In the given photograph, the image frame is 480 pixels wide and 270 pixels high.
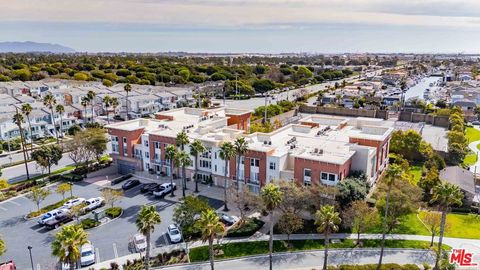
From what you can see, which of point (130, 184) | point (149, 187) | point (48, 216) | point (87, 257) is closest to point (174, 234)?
point (87, 257)

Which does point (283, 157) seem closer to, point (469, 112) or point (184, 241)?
point (184, 241)

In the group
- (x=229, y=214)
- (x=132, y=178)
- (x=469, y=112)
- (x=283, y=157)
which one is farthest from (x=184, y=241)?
(x=469, y=112)

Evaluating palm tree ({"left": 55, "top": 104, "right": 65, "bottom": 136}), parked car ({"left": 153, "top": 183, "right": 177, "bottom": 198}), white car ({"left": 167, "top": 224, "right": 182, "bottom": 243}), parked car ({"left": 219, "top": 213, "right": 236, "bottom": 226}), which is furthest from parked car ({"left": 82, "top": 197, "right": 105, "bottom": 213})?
palm tree ({"left": 55, "top": 104, "right": 65, "bottom": 136})

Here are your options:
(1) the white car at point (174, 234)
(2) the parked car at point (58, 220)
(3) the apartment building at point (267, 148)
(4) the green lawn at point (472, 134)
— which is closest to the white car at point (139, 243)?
(1) the white car at point (174, 234)

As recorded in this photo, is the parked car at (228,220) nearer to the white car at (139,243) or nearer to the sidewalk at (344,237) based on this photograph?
the sidewalk at (344,237)

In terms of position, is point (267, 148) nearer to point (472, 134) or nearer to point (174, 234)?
point (174, 234)

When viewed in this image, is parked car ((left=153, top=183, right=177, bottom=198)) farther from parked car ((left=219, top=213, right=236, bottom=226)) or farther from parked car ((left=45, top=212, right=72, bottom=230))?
parked car ((left=45, top=212, right=72, bottom=230))
